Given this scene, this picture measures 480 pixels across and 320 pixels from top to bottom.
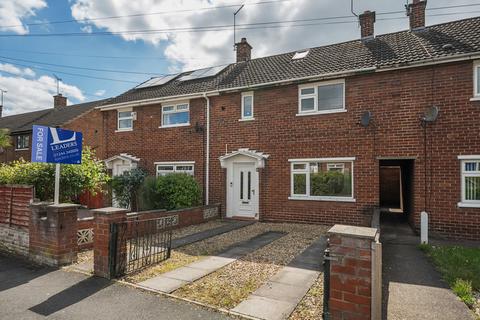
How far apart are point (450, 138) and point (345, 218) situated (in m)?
3.94

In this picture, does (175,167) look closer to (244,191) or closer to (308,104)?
(244,191)

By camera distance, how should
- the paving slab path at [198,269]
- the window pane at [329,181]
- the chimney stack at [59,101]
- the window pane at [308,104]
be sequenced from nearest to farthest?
the paving slab path at [198,269]
the window pane at [329,181]
the window pane at [308,104]
the chimney stack at [59,101]

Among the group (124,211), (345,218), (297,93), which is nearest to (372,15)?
(297,93)

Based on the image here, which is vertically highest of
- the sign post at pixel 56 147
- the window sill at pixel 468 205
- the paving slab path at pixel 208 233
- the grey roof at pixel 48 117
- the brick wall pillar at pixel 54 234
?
the grey roof at pixel 48 117

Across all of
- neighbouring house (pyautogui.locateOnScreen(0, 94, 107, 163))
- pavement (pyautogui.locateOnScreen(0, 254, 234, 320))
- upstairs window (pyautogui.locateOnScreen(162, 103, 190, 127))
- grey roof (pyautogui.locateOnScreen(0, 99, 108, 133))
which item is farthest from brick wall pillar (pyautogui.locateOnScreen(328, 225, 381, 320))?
grey roof (pyautogui.locateOnScreen(0, 99, 108, 133))

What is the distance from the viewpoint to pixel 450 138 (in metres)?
8.92

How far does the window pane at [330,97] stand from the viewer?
10.7 m

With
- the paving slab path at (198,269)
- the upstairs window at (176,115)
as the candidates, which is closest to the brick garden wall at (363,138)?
the upstairs window at (176,115)

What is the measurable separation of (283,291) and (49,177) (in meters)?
6.71

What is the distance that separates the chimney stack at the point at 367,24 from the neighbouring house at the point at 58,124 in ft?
50.3

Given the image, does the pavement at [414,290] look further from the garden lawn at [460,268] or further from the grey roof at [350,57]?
the grey roof at [350,57]

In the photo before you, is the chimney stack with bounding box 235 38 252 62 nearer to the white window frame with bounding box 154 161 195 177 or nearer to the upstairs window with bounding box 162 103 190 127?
the upstairs window with bounding box 162 103 190 127

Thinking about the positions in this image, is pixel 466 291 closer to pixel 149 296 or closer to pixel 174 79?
pixel 149 296

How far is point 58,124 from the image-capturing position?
69.3 feet
